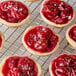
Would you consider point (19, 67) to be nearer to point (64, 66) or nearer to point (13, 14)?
point (64, 66)

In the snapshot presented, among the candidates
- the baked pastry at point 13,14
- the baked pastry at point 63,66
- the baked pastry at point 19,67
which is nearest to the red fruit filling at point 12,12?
the baked pastry at point 13,14

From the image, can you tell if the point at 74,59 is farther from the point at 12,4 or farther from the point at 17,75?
the point at 12,4

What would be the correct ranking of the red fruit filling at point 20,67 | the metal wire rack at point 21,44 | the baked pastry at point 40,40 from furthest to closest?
the metal wire rack at point 21,44 → the baked pastry at point 40,40 → the red fruit filling at point 20,67

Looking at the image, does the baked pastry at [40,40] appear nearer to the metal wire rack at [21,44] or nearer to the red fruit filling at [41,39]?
the red fruit filling at [41,39]

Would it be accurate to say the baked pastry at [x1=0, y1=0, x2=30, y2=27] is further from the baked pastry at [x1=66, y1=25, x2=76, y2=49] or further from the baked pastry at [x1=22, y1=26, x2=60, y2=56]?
the baked pastry at [x1=66, y1=25, x2=76, y2=49]

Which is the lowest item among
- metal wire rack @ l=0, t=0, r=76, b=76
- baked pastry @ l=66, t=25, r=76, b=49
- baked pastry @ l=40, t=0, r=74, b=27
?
metal wire rack @ l=0, t=0, r=76, b=76

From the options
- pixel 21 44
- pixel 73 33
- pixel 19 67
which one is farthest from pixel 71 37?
pixel 19 67

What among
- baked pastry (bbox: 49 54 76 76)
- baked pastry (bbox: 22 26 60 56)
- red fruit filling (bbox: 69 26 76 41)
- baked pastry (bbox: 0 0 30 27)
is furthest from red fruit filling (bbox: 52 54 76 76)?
baked pastry (bbox: 0 0 30 27)
